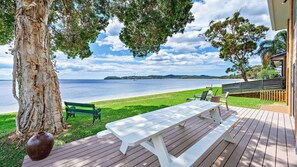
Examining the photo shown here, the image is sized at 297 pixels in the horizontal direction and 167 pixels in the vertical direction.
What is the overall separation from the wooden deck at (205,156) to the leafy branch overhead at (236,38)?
16435 mm

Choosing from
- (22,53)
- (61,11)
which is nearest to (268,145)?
(22,53)

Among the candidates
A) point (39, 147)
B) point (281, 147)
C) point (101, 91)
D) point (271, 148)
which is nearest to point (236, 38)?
point (281, 147)

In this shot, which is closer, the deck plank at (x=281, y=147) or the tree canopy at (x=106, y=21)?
the deck plank at (x=281, y=147)

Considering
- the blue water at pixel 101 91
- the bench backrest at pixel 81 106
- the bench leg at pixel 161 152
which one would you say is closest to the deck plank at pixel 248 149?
the bench leg at pixel 161 152

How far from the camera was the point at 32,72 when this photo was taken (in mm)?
4457

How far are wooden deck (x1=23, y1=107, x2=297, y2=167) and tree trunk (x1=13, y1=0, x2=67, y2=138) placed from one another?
178 cm

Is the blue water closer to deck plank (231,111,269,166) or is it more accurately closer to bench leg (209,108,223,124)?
bench leg (209,108,223,124)

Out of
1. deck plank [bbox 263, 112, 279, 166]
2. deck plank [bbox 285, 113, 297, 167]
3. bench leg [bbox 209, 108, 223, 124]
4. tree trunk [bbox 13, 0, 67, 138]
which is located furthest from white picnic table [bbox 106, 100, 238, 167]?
tree trunk [bbox 13, 0, 67, 138]

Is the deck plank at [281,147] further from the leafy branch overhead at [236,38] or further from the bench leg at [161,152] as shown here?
the leafy branch overhead at [236,38]

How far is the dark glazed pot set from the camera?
112 inches

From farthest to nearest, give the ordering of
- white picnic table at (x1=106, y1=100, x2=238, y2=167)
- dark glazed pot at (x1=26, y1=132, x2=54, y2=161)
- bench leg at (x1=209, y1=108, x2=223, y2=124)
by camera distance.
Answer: bench leg at (x1=209, y1=108, x2=223, y2=124) → dark glazed pot at (x1=26, y1=132, x2=54, y2=161) → white picnic table at (x1=106, y1=100, x2=238, y2=167)

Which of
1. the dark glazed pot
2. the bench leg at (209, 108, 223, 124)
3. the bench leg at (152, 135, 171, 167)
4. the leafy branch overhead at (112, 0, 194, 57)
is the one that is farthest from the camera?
the leafy branch overhead at (112, 0, 194, 57)

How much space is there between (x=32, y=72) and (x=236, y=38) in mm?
19635

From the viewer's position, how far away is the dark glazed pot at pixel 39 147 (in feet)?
9.33
